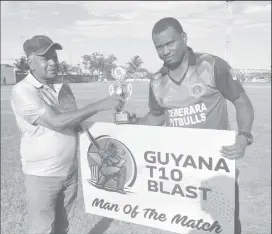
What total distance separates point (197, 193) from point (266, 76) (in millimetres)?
1935

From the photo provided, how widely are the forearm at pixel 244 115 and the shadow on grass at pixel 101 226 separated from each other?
7.73 ft

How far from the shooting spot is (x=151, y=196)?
3.05 m

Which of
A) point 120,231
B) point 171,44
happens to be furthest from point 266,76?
point 120,231

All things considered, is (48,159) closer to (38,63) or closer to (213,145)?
(38,63)

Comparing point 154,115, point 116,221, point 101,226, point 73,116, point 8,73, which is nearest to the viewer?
point 73,116

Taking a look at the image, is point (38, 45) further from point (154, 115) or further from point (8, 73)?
point (8, 73)

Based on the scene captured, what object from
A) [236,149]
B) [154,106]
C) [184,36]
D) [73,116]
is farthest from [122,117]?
[236,149]

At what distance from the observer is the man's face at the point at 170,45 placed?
109 inches

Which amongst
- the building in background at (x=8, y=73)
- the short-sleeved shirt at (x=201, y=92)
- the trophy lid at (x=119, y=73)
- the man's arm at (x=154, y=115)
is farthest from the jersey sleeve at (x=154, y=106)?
the building in background at (x=8, y=73)

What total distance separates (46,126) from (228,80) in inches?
57.7

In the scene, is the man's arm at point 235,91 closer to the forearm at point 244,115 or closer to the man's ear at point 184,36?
the forearm at point 244,115

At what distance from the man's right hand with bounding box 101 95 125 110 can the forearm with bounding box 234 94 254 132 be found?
3.01 ft

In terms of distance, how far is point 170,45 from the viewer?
281cm

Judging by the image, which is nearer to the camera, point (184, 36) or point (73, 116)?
point (73, 116)
